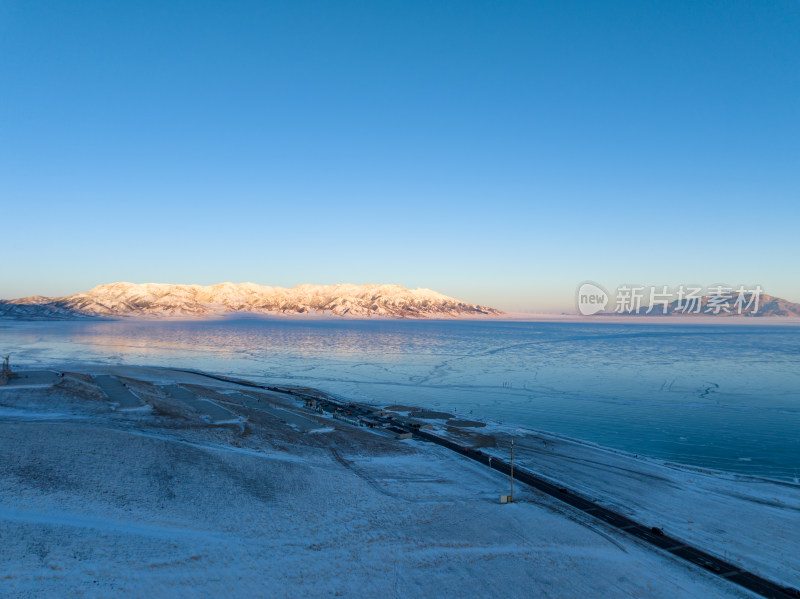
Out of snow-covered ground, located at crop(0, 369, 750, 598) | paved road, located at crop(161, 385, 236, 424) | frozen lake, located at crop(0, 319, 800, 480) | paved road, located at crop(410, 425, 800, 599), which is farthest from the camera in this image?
frozen lake, located at crop(0, 319, 800, 480)

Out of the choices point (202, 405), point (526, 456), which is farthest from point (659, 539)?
point (202, 405)

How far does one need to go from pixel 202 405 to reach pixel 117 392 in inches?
424

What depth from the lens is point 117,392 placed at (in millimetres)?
56438

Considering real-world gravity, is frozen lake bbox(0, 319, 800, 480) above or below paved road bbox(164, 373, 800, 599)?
above

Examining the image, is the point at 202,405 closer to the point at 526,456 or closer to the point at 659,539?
the point at 526,456

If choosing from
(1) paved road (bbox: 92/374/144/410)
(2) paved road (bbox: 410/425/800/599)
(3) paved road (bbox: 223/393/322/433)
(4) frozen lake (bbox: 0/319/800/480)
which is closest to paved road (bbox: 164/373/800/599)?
(2) paved road (bbox: 410/425/800/599)

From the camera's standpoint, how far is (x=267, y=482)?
3312 cm

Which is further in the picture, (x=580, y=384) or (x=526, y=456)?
(x=580, y=384)

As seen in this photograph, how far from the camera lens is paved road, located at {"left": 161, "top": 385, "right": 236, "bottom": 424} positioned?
51219 millimetres

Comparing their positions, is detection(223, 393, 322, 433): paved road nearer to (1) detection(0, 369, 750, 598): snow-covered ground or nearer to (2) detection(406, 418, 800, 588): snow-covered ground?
(1) detection(0, 369, 750, 598): snow-covered ground

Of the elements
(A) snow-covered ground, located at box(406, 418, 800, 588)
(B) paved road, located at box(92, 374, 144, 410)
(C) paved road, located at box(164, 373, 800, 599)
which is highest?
(A) snow-covered ground, located at box(406, 418, 800, 588)

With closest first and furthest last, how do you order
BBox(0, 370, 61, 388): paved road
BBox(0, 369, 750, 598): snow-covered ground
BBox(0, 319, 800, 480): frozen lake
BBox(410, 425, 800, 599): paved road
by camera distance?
BBox(0, 369, 750, 598): snow-covered ground, BBox(410, 425, 800, 599): paved road, BBox(0, 319, 800, 480): frozen lake, BBox(0, 370, 61, 388): paved road

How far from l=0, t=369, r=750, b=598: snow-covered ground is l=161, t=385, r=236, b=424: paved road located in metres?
9.99

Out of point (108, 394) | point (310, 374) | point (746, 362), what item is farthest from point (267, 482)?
point (746, 362)
